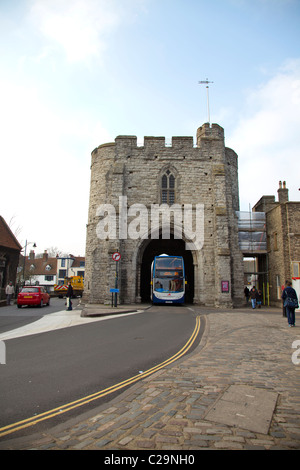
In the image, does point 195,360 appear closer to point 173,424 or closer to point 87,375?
point 87,375

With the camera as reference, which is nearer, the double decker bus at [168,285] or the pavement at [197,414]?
the pavement at [197,414]

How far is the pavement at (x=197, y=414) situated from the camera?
270cm

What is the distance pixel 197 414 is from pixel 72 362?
9.98 ft

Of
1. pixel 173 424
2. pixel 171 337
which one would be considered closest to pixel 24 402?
pixel 173 424

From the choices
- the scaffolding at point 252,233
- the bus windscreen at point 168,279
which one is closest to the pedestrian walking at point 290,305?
the bus windscreen at point 168,279

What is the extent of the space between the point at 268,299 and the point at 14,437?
22.9 meters

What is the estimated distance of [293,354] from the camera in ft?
21.0

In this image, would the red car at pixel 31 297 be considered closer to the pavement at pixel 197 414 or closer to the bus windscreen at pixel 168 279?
the bus windscreen at pixel 168 279

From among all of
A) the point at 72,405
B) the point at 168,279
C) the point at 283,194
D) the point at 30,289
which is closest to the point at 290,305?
the point at 72,405

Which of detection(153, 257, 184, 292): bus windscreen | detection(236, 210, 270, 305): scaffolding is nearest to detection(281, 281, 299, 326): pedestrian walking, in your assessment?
detection(153, 257, 184, 292): bus windscreen

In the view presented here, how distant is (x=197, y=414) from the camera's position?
10.9 ft

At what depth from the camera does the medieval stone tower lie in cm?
2012

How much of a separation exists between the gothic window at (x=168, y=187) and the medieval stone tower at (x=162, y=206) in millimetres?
72

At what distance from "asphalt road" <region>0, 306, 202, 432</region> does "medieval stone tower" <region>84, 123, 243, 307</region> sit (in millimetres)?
10645
